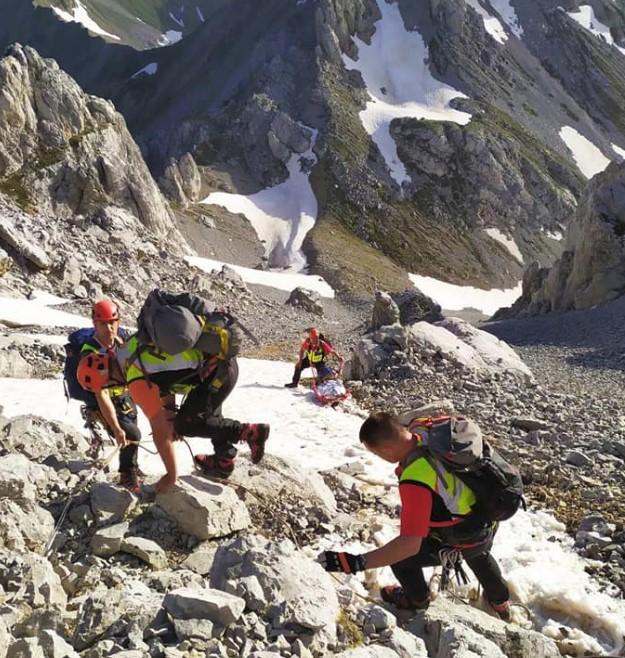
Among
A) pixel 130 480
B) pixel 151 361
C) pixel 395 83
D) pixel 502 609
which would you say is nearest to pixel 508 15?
pixel 395 83

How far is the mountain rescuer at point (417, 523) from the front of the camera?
5.21m

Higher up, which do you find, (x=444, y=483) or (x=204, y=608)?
(x=444, y=483)

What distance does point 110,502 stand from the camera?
21.7 ft

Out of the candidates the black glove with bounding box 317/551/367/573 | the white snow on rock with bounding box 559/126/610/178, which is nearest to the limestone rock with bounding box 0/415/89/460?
the black glove with bounding box 317/551/367/573

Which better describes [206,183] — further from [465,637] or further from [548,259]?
[465,637]

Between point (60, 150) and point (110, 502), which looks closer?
point (110, 502)

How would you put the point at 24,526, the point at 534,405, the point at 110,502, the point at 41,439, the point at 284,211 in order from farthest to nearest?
the point at 284,211 → the point at 534,405 → the point at 41,439 → the point at 110,502 → the point at 24,526

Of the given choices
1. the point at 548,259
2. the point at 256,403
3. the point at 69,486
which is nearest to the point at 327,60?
the point at 548,259

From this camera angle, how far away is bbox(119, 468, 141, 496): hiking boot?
719cm

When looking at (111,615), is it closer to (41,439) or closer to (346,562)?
(346,562)

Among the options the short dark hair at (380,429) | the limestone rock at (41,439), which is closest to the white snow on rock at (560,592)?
the short dark hair at (380,429)

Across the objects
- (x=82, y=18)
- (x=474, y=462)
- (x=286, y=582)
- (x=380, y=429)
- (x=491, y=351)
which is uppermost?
(x=82, y=18)

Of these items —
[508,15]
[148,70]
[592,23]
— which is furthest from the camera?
[592,23]

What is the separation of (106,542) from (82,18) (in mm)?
221068
